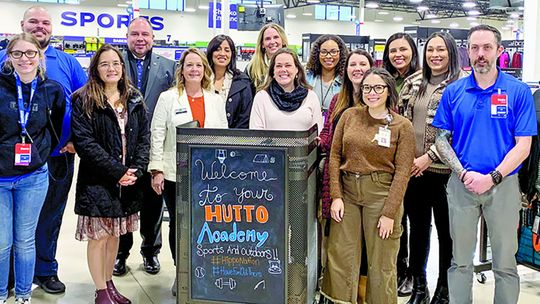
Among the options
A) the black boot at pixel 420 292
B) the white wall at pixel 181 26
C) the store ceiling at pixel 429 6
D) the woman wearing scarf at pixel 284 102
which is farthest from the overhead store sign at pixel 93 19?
the black boot at pixel 420 292

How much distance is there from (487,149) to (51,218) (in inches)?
107

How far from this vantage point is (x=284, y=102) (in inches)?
130

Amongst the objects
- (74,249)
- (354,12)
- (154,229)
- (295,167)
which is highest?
(354,12)

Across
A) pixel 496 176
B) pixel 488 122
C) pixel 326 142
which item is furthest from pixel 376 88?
pixel 496 176

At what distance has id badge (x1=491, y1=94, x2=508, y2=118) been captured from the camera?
2820mm

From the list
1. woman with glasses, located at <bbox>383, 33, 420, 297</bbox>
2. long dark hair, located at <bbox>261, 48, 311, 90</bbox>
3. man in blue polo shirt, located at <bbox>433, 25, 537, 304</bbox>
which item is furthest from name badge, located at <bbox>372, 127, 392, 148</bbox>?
woman with glasses, located at <bbox>383, 33, 420, 297</bbox>

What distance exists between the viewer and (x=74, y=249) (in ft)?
16.0

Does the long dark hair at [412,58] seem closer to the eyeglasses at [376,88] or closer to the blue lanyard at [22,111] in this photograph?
the eyeglasses at [376,88]

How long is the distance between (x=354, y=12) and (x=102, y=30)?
45.9ft

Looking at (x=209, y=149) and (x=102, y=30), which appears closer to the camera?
(x=209, y=149)

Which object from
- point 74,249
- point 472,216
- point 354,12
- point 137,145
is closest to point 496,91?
point 472,216

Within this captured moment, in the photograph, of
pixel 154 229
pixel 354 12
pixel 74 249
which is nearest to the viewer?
pixel 154 229

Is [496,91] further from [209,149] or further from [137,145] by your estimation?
[137,145]

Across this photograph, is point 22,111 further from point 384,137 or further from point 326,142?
point 384,137
